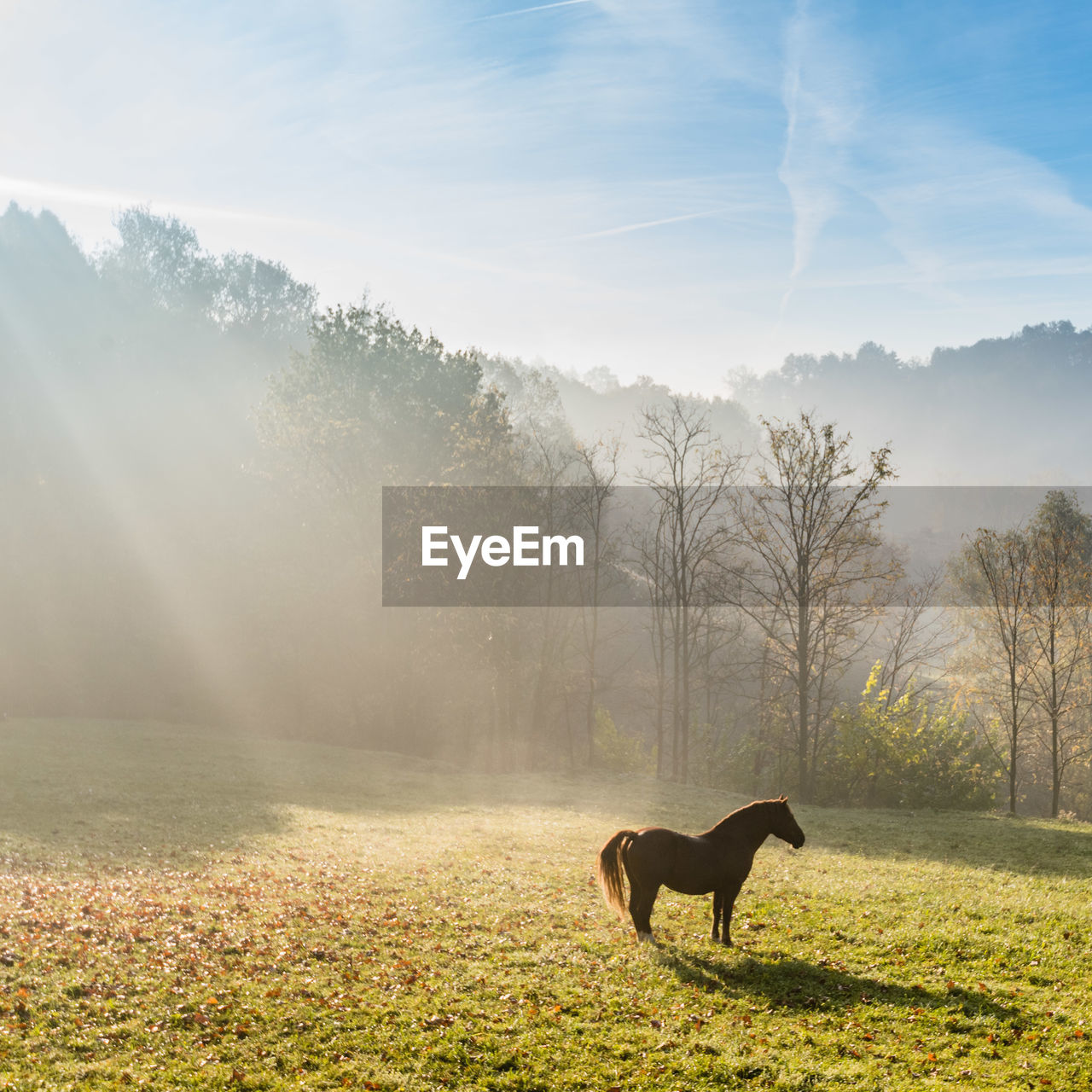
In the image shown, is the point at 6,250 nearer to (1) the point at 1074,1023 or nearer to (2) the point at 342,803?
(2) the point at 342,803

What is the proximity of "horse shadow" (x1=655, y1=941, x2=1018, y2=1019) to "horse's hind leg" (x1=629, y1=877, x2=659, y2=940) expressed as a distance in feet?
1.04

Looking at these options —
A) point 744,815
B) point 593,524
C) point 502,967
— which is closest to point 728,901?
point 744,815

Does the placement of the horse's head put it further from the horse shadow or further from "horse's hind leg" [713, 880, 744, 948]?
the horse shadow

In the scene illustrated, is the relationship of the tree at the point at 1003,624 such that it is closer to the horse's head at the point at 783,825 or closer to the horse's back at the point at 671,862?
the horse's head at the point at 783,825

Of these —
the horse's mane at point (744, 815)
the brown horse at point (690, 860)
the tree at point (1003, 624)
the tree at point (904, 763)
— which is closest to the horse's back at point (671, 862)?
the brown horse at point (690, 860)

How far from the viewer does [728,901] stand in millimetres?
11539

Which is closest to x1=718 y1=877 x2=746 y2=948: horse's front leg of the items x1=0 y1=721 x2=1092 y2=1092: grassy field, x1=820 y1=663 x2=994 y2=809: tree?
x1=0 y1=721 x2=1092 y2=1092: grassy field

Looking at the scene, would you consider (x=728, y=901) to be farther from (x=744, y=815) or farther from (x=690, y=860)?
(x=744, y=815)

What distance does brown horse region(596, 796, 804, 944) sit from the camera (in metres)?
11.0

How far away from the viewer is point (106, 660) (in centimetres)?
4625

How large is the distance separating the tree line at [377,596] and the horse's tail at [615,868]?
22.1 meters

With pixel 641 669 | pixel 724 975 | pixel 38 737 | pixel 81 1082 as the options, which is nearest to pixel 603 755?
pixel 641 669

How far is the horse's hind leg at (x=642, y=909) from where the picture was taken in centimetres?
1125

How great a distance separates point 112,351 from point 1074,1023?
6168 centimetres
